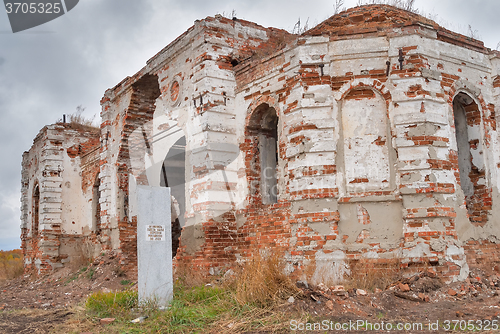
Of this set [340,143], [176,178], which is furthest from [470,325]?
[176,178]

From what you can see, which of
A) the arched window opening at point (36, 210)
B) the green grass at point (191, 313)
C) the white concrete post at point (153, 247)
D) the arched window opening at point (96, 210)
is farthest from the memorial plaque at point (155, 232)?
the arched window opening at point (36, 210)

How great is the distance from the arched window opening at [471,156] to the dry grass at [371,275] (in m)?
2.26

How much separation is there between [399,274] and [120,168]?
30.2 ft

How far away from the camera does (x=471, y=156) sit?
9.23m

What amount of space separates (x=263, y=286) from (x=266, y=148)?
444 cm

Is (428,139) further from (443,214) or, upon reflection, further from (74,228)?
(74,228)

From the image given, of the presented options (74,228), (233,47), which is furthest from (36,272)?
(233,47)

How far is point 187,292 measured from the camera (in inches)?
294

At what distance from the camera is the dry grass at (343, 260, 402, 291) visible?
758cm

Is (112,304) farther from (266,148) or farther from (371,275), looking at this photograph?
(266,148)

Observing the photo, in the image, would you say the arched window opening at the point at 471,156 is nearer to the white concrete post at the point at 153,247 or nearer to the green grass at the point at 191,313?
the green grass at the point at 191,313

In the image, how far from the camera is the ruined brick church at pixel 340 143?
8.15m

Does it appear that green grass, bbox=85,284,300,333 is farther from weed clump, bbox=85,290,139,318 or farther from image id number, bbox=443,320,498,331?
image id number, bbox=443,320,498,331

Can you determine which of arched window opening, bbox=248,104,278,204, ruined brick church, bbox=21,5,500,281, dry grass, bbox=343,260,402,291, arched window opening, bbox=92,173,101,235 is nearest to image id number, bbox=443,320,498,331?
dry grass, bbox=343,260,402,291
